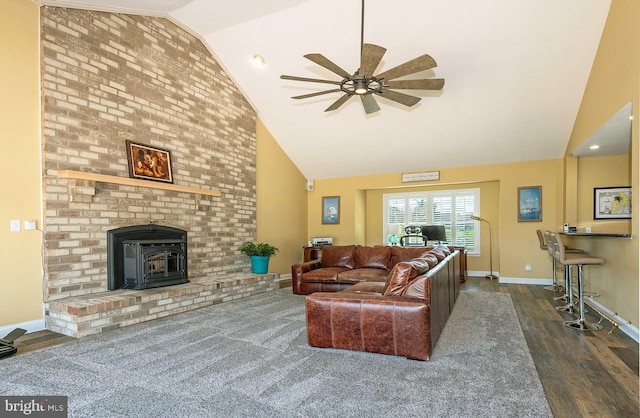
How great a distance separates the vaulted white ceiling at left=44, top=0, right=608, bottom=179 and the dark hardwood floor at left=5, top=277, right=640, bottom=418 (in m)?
3.28

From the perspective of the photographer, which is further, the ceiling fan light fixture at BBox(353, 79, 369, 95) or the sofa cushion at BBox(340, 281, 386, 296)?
the sofa cushion at BBox(340, 281, 386, 296)

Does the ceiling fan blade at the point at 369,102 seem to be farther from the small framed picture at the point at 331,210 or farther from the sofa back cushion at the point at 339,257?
the small framed picture at the point at 331,210

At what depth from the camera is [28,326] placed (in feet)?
12.4

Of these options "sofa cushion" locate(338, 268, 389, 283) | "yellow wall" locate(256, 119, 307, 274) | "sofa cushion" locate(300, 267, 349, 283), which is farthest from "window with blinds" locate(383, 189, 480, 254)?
"sofa cushion" locate(300, 267, 349, 283)

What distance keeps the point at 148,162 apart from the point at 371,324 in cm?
389

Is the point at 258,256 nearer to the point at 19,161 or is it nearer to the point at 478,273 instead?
the point at 19,161

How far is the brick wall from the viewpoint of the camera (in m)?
4.05

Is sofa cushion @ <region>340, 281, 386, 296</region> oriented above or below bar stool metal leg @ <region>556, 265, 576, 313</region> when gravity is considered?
above

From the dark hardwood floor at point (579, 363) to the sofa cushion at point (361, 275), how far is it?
6.29ft

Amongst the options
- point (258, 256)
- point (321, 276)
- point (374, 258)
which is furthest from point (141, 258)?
point (374, 258)

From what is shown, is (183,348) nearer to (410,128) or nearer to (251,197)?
(251,197)

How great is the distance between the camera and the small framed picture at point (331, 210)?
350 inches

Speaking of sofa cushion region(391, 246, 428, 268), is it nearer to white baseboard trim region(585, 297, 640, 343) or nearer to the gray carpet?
the gray carpet

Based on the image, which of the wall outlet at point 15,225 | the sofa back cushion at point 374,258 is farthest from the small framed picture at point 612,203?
the wall outlet at point 15,225
